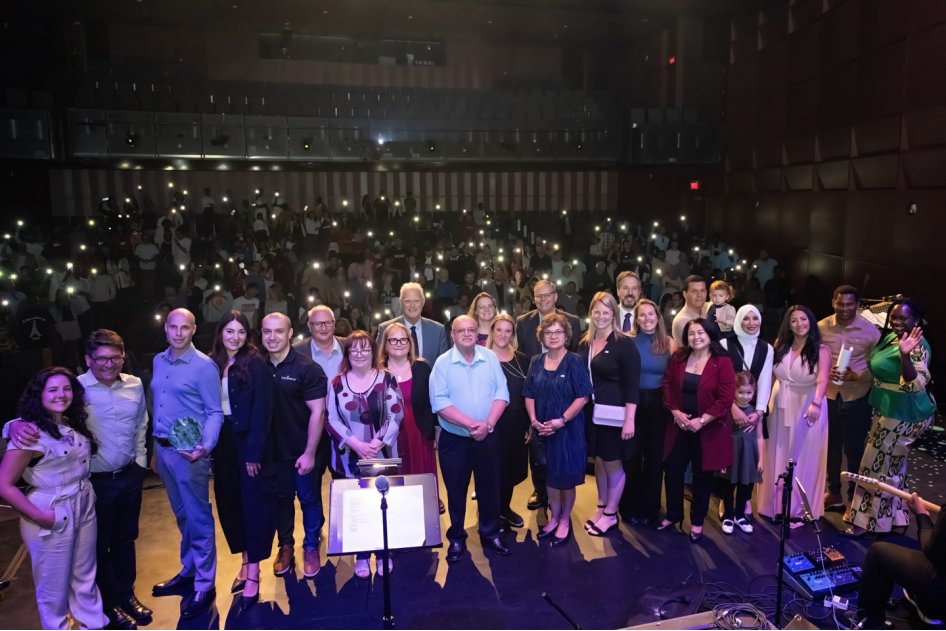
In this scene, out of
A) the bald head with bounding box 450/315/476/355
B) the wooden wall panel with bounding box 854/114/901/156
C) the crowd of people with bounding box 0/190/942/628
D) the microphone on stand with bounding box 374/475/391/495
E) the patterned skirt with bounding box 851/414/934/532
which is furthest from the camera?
the wooden wall panel with bounding box 854/114/901/156

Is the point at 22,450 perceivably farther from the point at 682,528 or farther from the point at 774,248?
the point at 774,248

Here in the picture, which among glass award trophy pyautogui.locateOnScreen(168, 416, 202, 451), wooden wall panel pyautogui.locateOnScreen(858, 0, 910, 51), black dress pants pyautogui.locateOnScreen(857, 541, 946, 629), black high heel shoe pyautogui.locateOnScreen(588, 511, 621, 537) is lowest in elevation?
black high heel shoe pyautogui.locateOnScreen(588, 511, 621, 537)

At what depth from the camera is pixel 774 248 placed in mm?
11289

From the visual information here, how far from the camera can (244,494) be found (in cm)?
355

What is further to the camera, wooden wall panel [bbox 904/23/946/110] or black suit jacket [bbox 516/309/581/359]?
wooden wall panel [bbox 904/23/946/110]

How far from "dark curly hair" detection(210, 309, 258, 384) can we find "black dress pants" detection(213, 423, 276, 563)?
321 mm

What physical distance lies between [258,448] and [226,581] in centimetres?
93

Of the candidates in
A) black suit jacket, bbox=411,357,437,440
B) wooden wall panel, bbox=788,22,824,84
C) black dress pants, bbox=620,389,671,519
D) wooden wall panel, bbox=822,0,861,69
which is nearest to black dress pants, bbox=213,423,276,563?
black suit jacket, bbox=411,357,437,440

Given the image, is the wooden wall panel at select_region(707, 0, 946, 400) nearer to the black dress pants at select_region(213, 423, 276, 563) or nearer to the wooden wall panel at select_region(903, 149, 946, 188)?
the wooden wall panel at select_region(903, 149, 946, 188)

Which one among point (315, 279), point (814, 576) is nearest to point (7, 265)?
point (315, 279)

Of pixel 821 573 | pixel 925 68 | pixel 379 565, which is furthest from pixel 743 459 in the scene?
Result: pixel 925 68

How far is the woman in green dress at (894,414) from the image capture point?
404cm

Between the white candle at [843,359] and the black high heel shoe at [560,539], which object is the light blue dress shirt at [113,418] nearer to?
the black high heel shoe at [560,539]

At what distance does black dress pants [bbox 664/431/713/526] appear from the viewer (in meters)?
4.08
